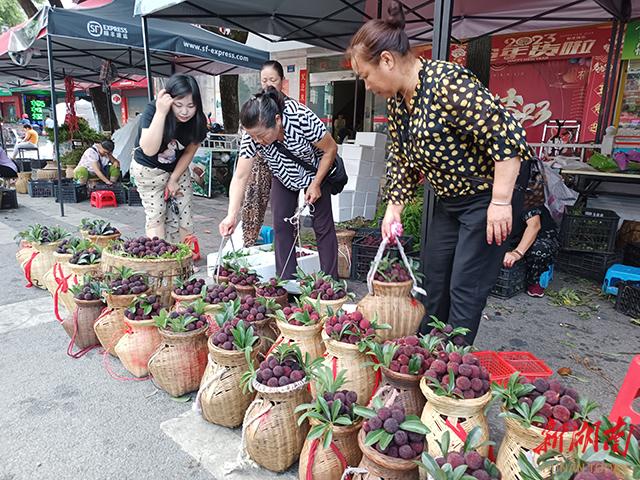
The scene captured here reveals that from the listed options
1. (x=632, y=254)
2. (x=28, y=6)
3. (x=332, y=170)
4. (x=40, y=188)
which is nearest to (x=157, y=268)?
(x=332, y=170)

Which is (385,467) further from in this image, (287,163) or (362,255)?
(362,255)

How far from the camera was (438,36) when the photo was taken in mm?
2494

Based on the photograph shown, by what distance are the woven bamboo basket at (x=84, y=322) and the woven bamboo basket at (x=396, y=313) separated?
1.79 m

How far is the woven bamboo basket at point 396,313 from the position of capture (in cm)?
238

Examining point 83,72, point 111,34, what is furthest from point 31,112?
point 111,34

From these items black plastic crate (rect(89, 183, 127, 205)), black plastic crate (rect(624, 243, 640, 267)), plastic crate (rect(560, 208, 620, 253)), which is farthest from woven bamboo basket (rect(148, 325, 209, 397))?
black plastic crate (rect(89, 183, 127, 205))

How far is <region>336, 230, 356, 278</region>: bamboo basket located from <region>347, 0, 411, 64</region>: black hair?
2682mm

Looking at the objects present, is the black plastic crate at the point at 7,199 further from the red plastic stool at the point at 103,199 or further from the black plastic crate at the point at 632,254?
the black plastic crate at the point at 632,254

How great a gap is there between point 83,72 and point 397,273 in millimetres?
13184

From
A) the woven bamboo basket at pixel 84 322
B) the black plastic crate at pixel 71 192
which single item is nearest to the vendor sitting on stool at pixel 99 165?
the black plastic crate at pixel 71 192

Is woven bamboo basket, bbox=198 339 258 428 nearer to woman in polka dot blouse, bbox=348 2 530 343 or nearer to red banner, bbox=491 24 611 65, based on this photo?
woman in polka dot blouse, bbox=348 2 530 343

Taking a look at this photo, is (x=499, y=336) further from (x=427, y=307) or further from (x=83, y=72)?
(x=83, y=72)

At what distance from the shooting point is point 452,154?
1932 millimetres

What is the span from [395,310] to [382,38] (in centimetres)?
134
